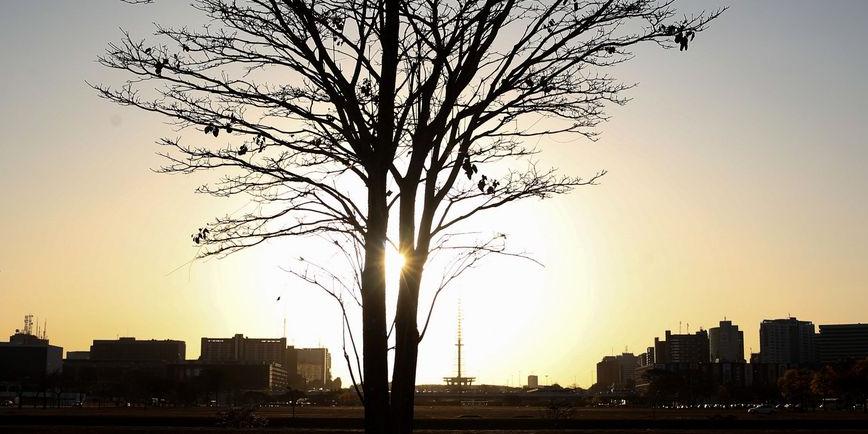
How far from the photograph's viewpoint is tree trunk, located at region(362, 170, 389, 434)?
30.9 feet

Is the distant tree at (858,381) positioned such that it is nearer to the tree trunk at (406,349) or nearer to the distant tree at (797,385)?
the distant tree at (797,385)

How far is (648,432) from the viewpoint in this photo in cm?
5822

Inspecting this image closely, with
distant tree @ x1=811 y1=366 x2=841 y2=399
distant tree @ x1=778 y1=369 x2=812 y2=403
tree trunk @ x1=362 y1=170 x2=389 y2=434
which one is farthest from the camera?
distant tree @ x1=778 y1=369 x2=812 y2=403

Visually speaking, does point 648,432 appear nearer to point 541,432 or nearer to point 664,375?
point 541,432

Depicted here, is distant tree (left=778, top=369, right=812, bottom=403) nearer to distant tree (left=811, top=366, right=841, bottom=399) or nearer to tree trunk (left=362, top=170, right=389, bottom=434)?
distant tree (left=811, top=366, right=841, bottom=399)

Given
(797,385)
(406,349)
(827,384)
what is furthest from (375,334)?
(797,385)

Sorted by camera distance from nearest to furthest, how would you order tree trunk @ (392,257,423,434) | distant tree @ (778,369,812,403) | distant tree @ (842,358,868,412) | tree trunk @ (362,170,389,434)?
tree trunk @ (362,170,389,434), tree trunk @ (392,257,423,434), distant tree @ (842,358,868,412), distant tree @ (778,369,812,403)

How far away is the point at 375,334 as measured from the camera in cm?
948

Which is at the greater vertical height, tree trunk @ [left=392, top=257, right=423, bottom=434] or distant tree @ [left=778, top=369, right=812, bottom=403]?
tree trunk @ [left=392, top=257, right=423, bottom=434]

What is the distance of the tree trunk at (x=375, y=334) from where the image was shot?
30.9ft

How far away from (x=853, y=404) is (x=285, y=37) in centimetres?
18496

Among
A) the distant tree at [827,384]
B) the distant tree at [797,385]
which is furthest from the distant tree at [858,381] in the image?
the distant tree at [797,385]

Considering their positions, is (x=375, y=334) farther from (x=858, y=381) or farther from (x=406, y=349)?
(x=858, y=381)

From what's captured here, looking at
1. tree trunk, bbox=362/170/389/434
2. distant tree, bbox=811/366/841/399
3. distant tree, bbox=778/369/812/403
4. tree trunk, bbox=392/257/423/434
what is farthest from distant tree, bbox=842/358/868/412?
tree trunk, bbox=362/170/389/434
